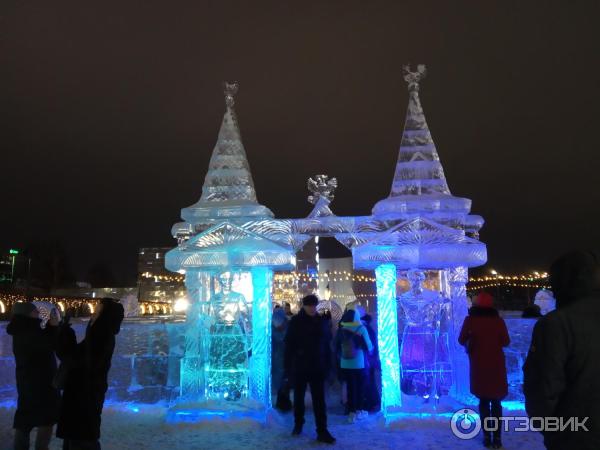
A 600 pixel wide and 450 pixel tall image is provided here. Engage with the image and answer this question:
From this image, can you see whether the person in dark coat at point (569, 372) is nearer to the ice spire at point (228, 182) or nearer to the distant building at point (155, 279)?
the ice spire at point (228, 182)

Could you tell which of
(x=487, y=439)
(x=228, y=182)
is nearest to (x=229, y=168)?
(x=228, y=182)

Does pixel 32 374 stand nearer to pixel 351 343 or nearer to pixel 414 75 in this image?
pixel 351 343

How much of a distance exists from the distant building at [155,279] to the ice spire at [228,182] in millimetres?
30320

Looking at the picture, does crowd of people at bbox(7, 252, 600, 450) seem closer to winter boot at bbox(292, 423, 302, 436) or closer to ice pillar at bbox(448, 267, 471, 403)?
winter boot at bbox(292, 423, 302, 436)

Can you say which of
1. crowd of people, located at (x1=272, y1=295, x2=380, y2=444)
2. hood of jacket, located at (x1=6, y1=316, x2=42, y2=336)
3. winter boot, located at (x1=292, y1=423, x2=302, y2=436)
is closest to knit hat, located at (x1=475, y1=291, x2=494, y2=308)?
crowd of people, located at (x1=272, y1=295, x2=380, y2=444)

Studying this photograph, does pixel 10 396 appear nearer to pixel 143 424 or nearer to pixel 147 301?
pixel 143 424

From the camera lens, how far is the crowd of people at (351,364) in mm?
2436

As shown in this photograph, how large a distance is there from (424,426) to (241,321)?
298cm

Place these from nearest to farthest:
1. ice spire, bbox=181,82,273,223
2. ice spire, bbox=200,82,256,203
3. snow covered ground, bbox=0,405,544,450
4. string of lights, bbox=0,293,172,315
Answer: snow covered ground, bbox=0,405,544,450
ice spire, bbox=181,82,273,223
ice spire, bbox=200,82,256,203
string of lights, bbox=0,293,172,315

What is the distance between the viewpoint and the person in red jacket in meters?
5.94

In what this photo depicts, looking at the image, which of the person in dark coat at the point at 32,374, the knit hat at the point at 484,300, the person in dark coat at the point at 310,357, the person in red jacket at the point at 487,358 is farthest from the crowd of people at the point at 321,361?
the person in dark coat at the point at 32,374

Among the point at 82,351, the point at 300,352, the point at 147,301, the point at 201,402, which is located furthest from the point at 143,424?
the point at 147,301

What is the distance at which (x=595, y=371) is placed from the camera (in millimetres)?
2416

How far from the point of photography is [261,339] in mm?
7879
